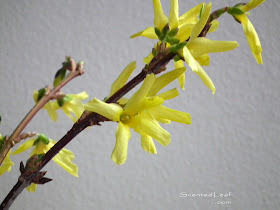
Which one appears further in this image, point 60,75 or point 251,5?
point 60,75

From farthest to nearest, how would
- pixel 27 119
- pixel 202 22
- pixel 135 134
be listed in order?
pixel 135 134
pixel 27 119
pixel 202 22

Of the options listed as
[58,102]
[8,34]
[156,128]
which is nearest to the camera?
[156,128]

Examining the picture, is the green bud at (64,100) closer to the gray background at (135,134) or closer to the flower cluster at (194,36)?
the flower cluster at (194,36)

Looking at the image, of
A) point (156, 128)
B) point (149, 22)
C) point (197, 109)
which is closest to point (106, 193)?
point (197, 109)

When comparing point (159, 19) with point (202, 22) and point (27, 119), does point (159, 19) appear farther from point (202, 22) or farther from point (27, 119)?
point (27, 119)

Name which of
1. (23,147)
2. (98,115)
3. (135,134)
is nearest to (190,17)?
(98,115)

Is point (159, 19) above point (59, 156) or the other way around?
above

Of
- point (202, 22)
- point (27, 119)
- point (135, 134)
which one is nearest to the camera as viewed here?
point (202, 22)

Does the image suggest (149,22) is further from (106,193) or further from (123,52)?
(106,193)

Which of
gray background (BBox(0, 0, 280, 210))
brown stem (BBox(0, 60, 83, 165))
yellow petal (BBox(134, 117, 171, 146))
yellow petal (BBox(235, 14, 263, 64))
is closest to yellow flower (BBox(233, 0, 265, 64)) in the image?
yellow petal (BBox(235, 14, 263, 64))
